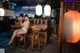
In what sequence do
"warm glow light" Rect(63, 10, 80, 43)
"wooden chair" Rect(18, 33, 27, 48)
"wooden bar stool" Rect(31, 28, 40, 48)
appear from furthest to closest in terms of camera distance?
1. "wooden chair" Rect(18, 33, 27, 48)
2. "wooden bar stool" Rect(31, 28, 40, 48)
3. "warm glow light" Rect(63, 10, 80, 43)

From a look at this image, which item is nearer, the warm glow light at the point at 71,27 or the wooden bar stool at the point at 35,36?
the warm glow light at the point at 71,27

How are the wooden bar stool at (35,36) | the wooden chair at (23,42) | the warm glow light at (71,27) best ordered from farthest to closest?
the wooden chair at (23,42), the wooden bar stool at (35,36), the warm glow light at (71,27)

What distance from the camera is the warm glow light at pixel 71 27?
174 inches

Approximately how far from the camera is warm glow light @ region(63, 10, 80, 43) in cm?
441

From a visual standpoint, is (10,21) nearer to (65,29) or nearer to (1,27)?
(1,27)

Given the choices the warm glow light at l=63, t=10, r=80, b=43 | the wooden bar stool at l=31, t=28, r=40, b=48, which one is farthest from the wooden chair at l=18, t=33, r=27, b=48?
the warm glow light at l=63, t=10, r=80, b=43

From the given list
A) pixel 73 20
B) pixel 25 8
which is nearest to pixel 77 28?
pixel 73 20


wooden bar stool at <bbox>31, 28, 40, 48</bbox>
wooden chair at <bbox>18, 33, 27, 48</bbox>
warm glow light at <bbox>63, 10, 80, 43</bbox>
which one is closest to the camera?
warm glow light at <bbox>63, 10, 80, 43</bbox>

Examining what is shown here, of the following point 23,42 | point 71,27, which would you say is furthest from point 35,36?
point 71,27

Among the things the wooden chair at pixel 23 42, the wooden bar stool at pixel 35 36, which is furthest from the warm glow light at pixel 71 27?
the wooden chair at pixel 23 42

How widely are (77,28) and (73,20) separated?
27 cm

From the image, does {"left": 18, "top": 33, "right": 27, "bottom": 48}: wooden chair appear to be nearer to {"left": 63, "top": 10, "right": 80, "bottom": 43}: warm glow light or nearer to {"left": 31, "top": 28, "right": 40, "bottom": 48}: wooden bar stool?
{"left": 31, "top": 28, "right": 40, "bottom": 48}: wooden bar stool

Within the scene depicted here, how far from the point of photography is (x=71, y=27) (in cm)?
443

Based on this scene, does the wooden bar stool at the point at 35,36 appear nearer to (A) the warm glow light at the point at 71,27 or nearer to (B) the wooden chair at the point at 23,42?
(B) the wooden chair at the point at 23,42
